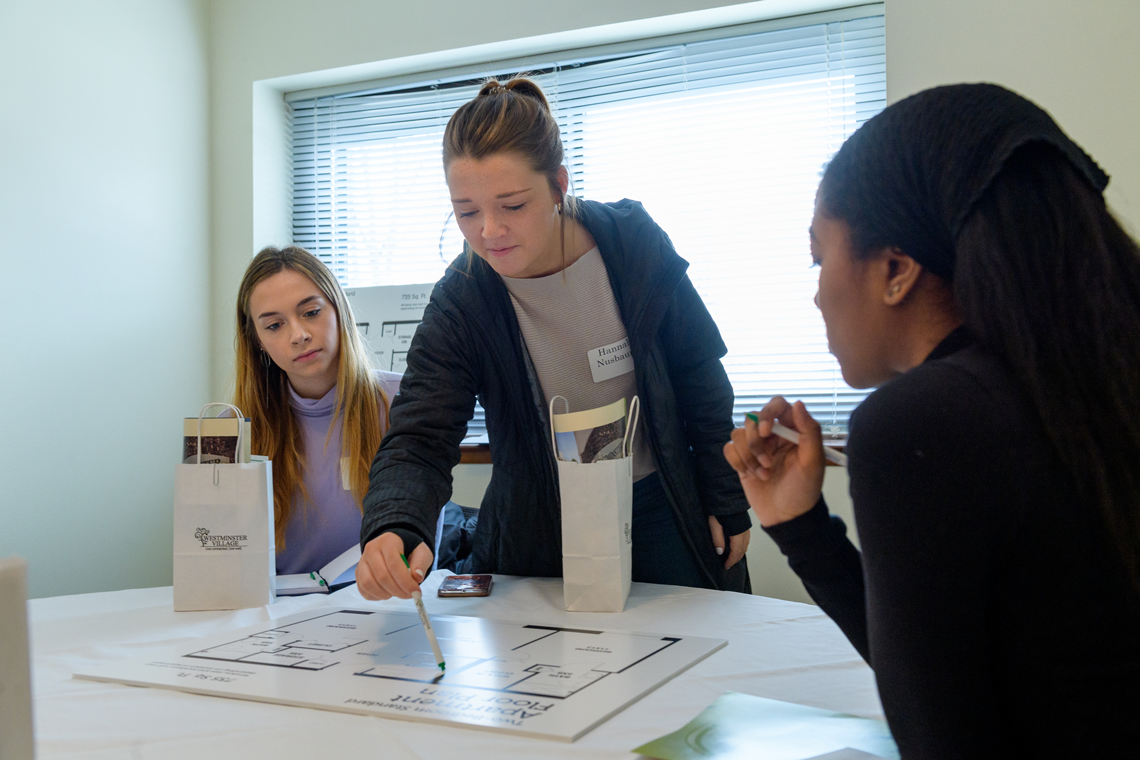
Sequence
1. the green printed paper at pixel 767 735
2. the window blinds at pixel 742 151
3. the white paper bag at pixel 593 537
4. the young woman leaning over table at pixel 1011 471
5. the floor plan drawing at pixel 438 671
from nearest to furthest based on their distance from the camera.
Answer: the young woman leaning over table at pixel 1011 471
the green printed paper at pixel 767 735
the floor plan drawing at pixel 438 671
the white paper bag at pixel 593 537
the window blinds at pixel 742 151

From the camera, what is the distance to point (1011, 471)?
19.5 inches

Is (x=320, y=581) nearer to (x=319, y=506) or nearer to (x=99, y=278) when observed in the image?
(x=319, y=506)

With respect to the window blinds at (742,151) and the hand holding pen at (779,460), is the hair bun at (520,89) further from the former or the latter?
the window blinds at (742,151)

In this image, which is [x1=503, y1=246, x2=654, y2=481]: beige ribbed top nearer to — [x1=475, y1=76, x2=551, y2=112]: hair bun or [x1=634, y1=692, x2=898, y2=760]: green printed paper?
[x1=475, y1=76, x2=551, y2=112]: hair bun

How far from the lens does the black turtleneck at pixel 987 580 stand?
495 mm

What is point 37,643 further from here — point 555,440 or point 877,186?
point 877,186

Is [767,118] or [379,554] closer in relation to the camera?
[379,554]

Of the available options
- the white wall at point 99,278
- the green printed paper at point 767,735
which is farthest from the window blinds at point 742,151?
the green printed paper at point 767,735

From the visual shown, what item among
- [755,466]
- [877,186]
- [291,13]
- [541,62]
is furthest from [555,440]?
[291,13]

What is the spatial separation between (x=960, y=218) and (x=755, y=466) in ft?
1.17

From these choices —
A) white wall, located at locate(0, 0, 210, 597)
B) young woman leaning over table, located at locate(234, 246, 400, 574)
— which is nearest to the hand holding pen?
young woman leaning over table, located at locate(234, 246, 400, 574)

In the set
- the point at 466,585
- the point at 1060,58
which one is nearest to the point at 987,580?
the point at 466,585

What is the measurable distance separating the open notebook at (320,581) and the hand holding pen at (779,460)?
804 mm

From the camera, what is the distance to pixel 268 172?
3.31 m
